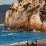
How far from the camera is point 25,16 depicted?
7825 cm

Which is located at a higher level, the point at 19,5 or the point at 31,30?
the point at 19,5

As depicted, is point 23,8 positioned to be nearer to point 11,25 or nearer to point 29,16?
point 11,25

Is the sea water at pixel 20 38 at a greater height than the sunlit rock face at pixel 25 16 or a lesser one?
lesser

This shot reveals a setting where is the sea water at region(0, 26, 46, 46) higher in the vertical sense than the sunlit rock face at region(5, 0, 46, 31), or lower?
lower

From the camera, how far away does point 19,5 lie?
95.6 meters

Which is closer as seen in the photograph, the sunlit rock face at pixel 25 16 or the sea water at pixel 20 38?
the sea water at pixel 20 38

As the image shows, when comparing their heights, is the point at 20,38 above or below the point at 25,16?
below

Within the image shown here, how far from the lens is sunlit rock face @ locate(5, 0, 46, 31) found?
2842 inches

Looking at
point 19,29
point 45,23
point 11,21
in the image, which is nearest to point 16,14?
point 11,21

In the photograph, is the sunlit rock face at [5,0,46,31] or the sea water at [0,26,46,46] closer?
the sea water at [0,26,46,46]

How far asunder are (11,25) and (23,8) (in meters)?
8.63

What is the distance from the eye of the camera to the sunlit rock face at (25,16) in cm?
7219

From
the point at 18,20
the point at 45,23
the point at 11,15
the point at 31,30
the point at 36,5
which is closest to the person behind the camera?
the point at 45,23

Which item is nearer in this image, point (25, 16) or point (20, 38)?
point (20, 38)
